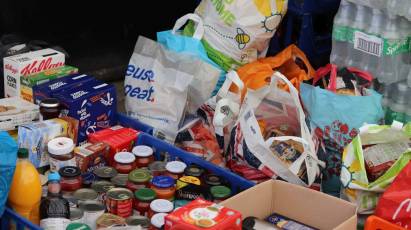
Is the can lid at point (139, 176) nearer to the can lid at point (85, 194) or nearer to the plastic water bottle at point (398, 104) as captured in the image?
the can lid at point (85, 194)

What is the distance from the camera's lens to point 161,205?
7.70 ft

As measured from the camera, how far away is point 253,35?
3117 mm

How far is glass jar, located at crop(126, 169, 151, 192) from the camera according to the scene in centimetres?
250

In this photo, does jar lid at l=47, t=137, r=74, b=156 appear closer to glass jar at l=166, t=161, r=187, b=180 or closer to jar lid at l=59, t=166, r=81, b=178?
jar lid at l=59, t=166, r=81, b=178

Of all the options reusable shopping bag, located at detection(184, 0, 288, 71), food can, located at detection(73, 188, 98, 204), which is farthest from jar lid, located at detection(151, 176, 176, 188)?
reusable shopping bag, located at detection(184, 0, 288, 71)

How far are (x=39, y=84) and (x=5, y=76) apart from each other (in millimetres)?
209

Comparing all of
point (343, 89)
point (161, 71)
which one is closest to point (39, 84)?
A: point (161, 71)

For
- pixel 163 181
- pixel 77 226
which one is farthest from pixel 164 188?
pixel 77 226

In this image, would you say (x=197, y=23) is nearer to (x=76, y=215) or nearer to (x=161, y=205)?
(x=161, y=205)

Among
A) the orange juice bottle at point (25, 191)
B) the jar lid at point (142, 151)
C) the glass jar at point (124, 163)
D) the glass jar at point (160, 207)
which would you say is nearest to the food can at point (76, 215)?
the orange juice bottle at point (25, 191)

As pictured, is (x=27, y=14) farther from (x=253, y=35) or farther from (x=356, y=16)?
(x=356, y=16)

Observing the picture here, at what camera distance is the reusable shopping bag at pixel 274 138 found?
2607mm

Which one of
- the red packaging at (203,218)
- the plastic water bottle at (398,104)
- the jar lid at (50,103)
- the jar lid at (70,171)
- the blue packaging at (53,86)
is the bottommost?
the jar lid at (70,171)

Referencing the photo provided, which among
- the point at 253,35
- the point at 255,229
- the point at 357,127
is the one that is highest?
the point at 253,35
